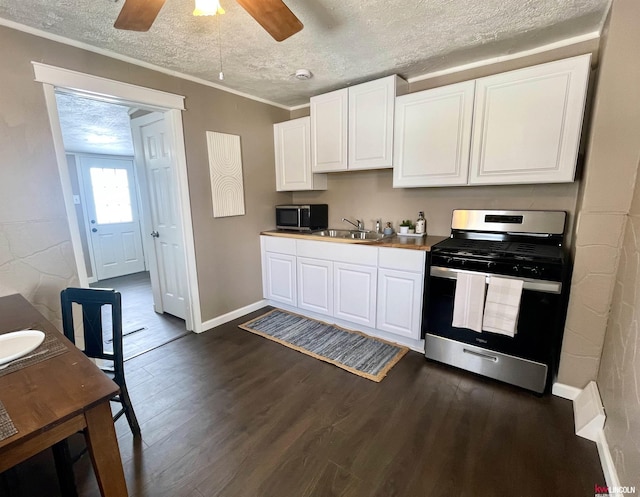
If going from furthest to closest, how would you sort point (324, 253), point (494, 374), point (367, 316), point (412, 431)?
point (324, 253) < point (367, 316) < point (494, 374) < point (412, 431)

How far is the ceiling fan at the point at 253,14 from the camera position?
1.30 metres

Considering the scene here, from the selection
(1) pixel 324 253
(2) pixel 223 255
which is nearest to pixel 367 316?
(1) pixel 324 253

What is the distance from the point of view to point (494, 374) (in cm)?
214

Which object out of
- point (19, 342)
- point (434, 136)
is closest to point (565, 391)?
point (434, 136)

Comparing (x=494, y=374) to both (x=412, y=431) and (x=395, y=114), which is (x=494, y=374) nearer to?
(x=412, y=431)

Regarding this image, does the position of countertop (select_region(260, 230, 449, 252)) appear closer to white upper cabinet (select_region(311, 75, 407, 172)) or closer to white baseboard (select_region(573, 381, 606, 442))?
white upper cabinet (select_region(311, 75, 407, 172))

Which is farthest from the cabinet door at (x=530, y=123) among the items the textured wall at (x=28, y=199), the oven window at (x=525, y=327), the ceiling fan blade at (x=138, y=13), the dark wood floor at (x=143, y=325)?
the dark wood floor at (x=143, y=325)

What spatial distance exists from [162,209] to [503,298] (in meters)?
3.22

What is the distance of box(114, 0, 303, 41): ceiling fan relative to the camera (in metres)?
1.30

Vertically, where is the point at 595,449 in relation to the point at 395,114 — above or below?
below

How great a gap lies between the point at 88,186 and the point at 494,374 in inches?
244

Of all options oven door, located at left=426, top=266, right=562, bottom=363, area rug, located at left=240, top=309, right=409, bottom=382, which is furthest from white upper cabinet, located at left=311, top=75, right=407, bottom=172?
area rug, located at left=240, top=309, right=409, bottom=382

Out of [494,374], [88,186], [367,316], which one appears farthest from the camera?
[88,186]

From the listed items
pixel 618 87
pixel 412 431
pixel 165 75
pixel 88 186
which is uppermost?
pixel 165 75
